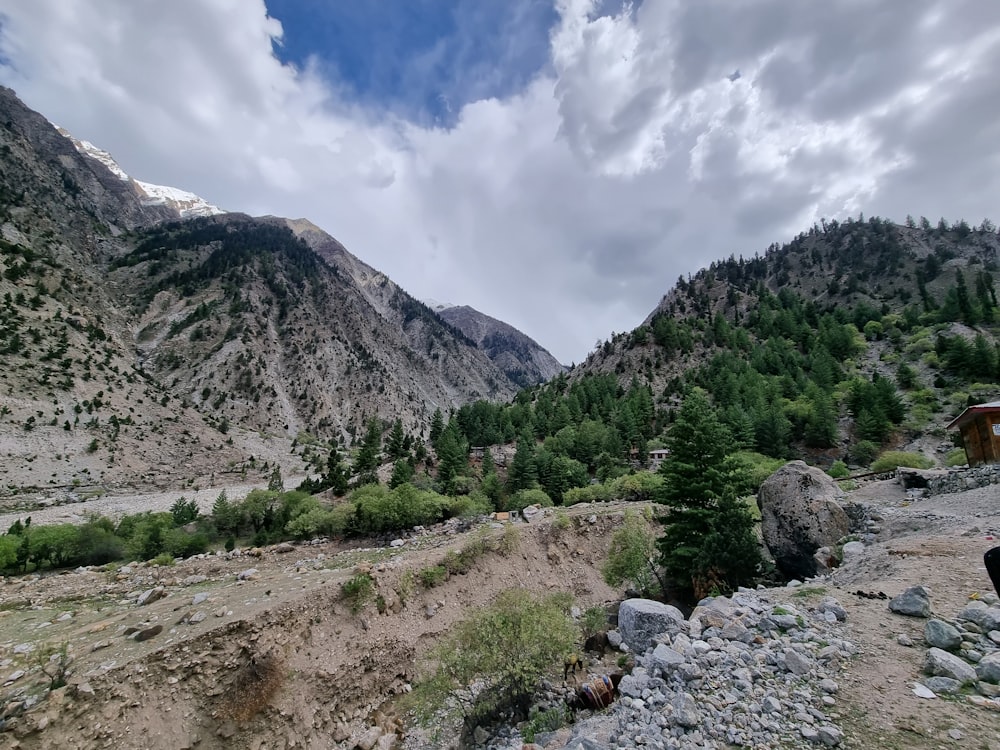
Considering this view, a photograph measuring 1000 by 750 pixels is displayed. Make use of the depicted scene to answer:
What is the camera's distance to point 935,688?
6098mm

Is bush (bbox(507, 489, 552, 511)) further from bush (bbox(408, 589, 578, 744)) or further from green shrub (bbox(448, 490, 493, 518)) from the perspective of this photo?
bush (bbox(408, 589, 578, 744))

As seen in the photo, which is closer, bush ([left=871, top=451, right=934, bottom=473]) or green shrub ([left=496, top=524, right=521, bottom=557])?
green shrub ([left=496, top=524, right=521, bottom=557])

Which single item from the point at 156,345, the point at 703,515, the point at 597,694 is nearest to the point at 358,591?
the point at 597,694

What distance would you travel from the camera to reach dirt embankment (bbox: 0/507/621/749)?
39.8 feet

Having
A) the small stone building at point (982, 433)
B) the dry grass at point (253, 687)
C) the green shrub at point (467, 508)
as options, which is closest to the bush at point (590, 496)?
the green shrub at point (467, 508)

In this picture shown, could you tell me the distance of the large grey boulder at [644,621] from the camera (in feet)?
40.1

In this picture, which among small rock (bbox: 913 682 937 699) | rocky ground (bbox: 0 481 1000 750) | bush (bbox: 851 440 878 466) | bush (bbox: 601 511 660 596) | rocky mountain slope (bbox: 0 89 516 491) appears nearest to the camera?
small rock (bbox: 913 682 937 699)

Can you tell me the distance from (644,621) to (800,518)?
11.2 m

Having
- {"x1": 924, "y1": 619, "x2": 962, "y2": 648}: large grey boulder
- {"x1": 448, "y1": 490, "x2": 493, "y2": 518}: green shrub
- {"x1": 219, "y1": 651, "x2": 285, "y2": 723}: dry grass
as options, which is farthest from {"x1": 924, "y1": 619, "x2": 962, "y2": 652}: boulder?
{"x1": 448, "y1": 490, "x2": 493, "y2": 518}: green shrub

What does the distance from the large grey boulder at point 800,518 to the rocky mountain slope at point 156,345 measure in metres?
81.6

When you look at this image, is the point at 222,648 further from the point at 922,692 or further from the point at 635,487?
the point at 635,487

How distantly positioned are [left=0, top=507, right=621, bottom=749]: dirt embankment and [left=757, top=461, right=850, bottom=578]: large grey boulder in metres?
9.65

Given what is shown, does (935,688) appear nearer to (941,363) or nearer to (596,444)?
(596,444)

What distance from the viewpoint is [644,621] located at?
12773mm
